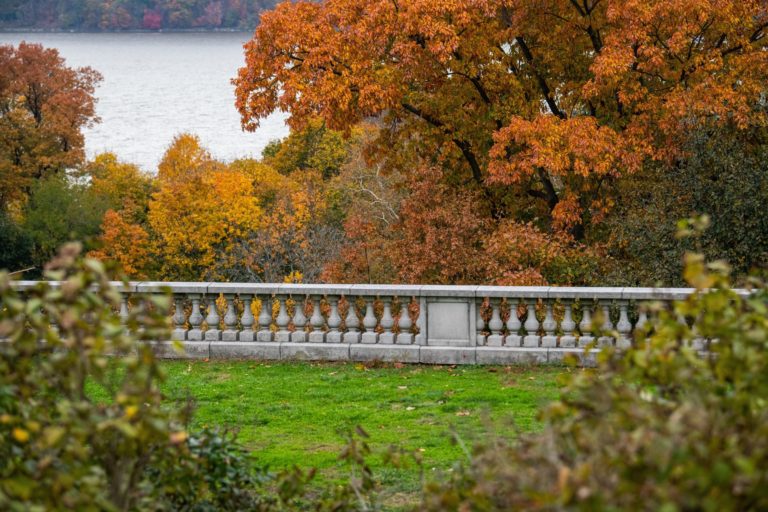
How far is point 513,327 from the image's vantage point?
12445mm

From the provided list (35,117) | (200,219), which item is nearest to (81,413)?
(200,219)

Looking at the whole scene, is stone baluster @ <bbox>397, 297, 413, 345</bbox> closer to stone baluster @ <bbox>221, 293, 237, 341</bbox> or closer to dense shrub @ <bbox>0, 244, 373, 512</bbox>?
stone baluster @ <bbox>221, 293, 237, 341</bbox>

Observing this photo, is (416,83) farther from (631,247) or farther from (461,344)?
(461,344)

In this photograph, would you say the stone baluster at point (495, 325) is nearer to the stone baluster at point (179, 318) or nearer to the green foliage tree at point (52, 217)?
the stone baluster at point (179, 318)

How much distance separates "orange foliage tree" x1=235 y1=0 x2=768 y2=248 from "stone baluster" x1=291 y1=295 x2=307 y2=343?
7.42 meters

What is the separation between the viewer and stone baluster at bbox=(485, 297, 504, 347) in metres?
12.4

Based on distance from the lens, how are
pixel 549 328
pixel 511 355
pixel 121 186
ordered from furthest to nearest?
pixel 121 186 → pixel 549 328 → pixel 511 355

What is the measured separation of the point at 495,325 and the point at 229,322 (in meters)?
3.62

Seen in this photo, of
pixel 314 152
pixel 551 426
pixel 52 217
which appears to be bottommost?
pixel 551 426

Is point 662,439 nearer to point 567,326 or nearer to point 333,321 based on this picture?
point 567,326

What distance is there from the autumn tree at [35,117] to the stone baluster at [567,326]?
52.3m

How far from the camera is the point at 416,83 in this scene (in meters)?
21.9

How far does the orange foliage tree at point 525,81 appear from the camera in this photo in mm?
18875

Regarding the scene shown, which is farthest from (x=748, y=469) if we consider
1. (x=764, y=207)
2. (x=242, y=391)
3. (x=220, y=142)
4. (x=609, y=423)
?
(x=220, y=142)
